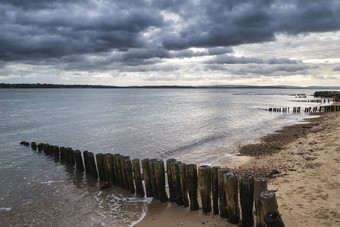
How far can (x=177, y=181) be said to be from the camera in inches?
296

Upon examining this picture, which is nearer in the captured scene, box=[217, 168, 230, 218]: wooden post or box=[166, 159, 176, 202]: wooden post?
box=[217, 168, 230, 218]: wooden post

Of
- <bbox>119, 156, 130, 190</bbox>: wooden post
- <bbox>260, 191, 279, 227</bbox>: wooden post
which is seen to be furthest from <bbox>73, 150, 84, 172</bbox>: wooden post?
<bbox>260, 191, 279, 227</bbox>: wooden post

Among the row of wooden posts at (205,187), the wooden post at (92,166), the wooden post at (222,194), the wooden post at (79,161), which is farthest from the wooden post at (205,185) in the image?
the wooden post at (79,161)

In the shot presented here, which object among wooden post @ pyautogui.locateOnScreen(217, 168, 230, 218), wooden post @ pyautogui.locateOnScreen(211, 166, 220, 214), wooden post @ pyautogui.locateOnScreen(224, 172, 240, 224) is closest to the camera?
wooden post @ pyautogui.locateOnScreen(224, 172, 240, 224)

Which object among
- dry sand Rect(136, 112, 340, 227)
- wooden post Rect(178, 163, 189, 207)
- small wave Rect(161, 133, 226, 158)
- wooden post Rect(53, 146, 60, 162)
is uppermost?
wooden post Rect(178, 163, 189, 207)

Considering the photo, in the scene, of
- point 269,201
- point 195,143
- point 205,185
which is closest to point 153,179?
point 205,185

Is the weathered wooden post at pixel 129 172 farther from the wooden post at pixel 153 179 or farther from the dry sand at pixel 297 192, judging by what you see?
the dry sand at pixel 297 192

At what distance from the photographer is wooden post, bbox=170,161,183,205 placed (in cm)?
744

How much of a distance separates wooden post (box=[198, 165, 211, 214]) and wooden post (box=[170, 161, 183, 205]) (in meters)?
0.85

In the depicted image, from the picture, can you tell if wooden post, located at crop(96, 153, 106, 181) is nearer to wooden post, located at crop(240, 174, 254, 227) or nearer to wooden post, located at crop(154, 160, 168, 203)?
wooden post, located at crop(154, 160, 168, 203)

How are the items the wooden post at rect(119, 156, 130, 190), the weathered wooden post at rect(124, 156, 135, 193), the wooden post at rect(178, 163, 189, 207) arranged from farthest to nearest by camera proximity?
the wooden post at rect(119, 156, 130, 190) < the weathered wooden post at rect(124, 156, 135, 193) < the wooden post at rect(178, 163, 189, 207)

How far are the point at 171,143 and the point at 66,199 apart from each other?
1162 cm

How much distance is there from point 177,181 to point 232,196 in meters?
1.98

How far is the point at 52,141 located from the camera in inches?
877
